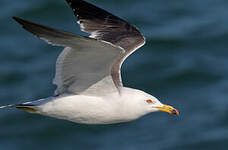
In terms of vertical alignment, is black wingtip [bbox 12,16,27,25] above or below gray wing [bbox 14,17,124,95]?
above

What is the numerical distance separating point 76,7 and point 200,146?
5.24 m

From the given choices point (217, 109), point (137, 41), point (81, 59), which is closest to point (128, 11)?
point (217, 109)

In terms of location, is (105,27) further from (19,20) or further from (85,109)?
(19,20)

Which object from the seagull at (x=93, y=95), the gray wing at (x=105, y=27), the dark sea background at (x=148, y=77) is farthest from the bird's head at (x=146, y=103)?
the dark sea background at (x=148, y=77)

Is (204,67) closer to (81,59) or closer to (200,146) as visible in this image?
(200,146)

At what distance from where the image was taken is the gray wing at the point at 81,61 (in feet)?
20.0

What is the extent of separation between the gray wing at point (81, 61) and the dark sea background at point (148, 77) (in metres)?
4.81

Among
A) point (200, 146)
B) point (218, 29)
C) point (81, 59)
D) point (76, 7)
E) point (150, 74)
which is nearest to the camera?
point (81, 59)

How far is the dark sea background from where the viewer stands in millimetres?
11945

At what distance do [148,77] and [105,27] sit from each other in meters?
4.97

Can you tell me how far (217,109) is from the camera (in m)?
12.4

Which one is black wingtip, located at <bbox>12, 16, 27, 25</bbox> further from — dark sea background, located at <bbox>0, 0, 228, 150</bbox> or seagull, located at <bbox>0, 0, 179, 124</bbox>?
dark sea background, located at <bbox>0, 0, 228, 150</bbox>

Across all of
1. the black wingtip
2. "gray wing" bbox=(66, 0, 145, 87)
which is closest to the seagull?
"gray wing" bbox=(66, 0, 145, 87)

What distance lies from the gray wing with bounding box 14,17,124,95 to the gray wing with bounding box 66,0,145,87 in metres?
0.62
